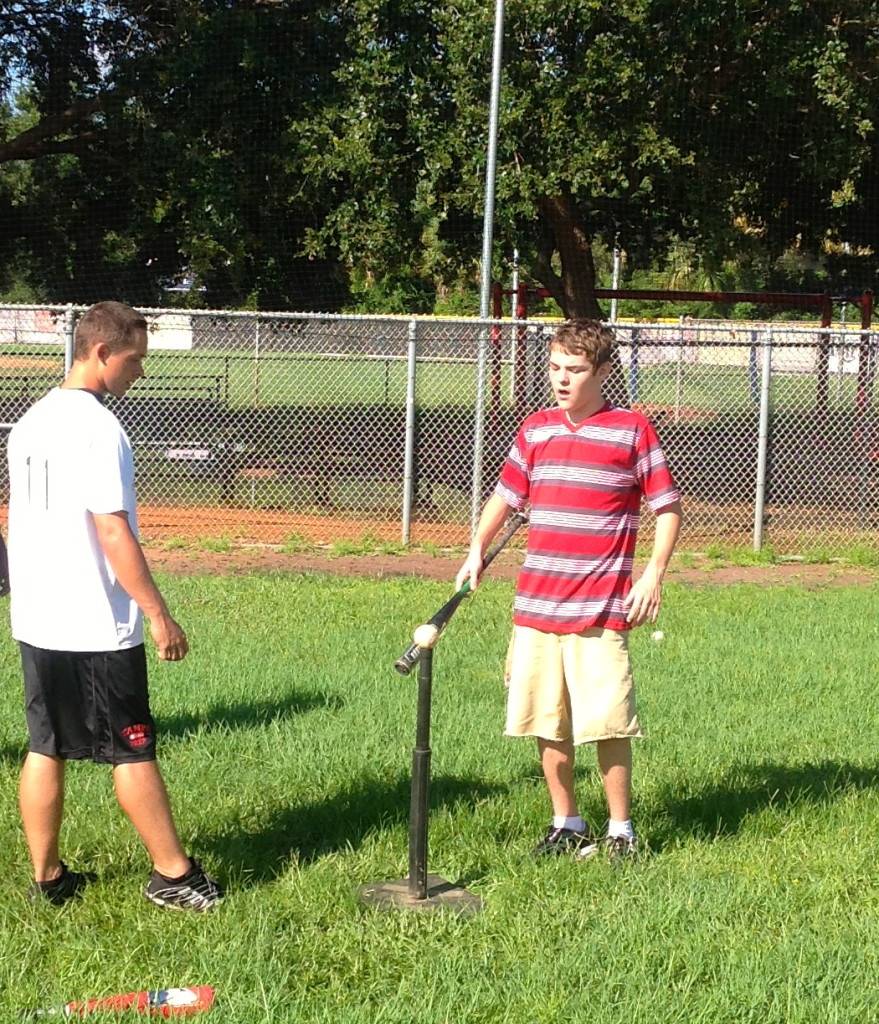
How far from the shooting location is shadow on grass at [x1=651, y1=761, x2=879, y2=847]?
4953mm

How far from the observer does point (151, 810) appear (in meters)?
4.01

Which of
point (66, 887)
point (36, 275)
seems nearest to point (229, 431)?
point (36, 275)

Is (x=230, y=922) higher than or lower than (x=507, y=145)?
lower

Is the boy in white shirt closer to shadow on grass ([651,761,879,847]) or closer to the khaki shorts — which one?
the khaki shorts

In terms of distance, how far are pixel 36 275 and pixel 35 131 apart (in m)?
2.72

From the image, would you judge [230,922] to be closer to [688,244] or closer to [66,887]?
[66,887]

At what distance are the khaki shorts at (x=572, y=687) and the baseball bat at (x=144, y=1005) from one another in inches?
60.7

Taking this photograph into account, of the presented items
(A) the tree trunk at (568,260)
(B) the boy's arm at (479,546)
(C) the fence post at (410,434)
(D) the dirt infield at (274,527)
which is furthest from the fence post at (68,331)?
(B) the boy's arm at (479,546)

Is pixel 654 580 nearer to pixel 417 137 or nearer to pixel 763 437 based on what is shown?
pixel 763 437

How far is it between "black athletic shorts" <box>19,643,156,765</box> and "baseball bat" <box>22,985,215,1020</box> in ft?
2.50

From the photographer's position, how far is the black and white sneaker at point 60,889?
411 cm

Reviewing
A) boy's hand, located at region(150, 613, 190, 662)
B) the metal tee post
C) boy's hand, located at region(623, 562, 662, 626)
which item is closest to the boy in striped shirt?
boy's hand, located at region(623, 562, 662, 626)

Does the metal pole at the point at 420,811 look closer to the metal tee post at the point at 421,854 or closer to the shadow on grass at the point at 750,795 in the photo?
the metal tee post at the point at 421,854

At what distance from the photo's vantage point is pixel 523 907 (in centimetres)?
415
